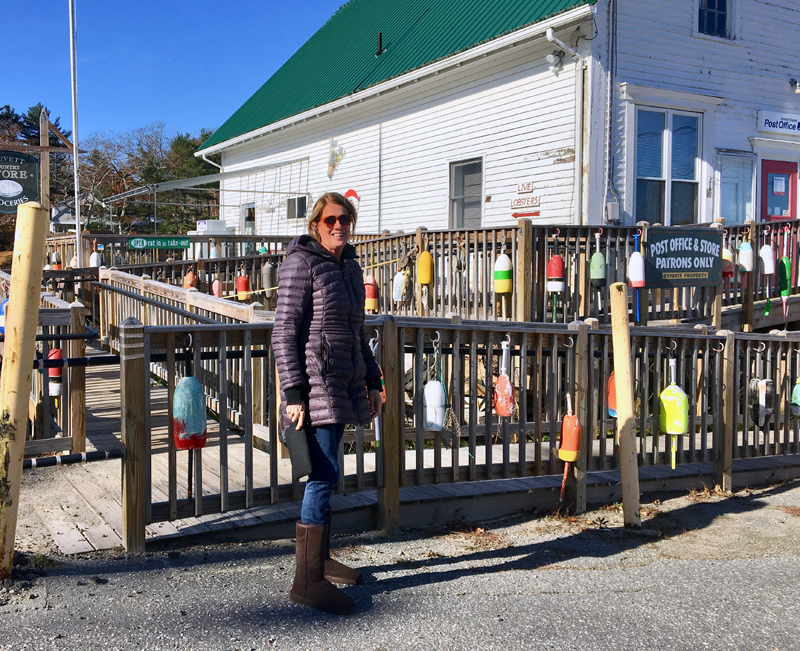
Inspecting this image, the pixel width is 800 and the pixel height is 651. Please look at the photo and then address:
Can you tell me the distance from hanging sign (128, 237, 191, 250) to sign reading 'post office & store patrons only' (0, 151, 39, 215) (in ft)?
10.4

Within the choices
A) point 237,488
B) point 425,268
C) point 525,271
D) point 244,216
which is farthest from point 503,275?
point 244,216

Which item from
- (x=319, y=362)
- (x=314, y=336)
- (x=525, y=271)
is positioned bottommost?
(x=319, y=362)

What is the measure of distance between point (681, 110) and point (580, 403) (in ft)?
30.8

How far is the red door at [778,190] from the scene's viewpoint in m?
14.2

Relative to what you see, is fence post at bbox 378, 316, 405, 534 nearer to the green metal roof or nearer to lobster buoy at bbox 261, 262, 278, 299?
lobster buoy at bbox 261, 262, 278, 299

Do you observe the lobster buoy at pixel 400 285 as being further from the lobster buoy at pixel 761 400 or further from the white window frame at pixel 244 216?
the white window frame at pixel 244 216

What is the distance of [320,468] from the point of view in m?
3.60

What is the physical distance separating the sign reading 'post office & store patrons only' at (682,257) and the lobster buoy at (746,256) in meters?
1.23

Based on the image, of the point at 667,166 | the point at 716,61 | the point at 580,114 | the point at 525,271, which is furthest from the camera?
the point at 716,61

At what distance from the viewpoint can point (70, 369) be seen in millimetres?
5359

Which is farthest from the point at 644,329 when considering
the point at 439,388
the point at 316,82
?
the point at 316,82

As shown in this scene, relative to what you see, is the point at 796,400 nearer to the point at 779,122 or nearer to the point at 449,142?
the point at 779,122

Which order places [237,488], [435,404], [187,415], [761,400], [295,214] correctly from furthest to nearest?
[295,214] → [761,400] → [435,404] → [237,488] → [187,415]

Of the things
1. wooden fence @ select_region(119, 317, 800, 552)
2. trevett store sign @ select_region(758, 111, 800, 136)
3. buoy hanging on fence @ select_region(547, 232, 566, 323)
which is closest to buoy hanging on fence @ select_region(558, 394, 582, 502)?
wooden fence @ select_region(119, 317, 800, 552)
